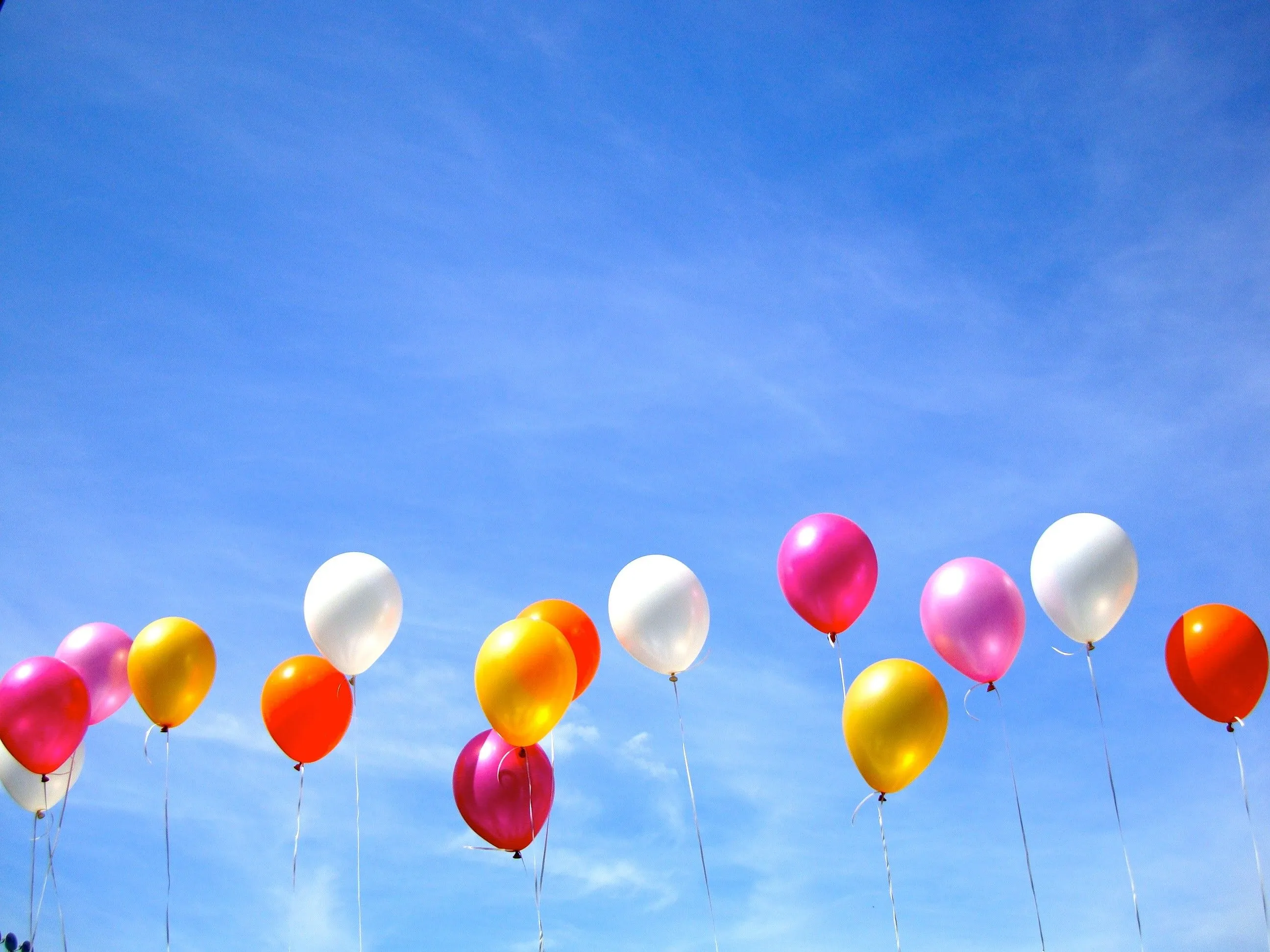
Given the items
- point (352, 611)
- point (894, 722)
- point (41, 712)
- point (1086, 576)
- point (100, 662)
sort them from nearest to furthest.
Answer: point (894, 722) < point (1086, 576) < point (352, 611) < point (41, 712) < point (100, 662)

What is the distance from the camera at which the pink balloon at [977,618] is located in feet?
24.0

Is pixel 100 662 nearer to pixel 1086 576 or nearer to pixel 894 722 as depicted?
pixel 894 722

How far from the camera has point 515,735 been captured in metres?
7.20

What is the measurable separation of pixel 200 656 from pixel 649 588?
3.67 m

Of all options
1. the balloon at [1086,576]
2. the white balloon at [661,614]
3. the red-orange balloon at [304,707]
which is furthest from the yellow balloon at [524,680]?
the balloon at [1086,576]

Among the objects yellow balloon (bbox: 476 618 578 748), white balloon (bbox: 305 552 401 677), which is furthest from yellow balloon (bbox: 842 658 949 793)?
white balloon (bbox: 305 552 401 677)

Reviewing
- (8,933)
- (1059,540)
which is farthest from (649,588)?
(8,933)

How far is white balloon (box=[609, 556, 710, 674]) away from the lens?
307 inches

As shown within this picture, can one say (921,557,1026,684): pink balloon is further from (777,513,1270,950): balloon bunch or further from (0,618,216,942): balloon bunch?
(0,618,216,942): balloon bunch

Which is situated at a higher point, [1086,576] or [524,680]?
[1086,576]

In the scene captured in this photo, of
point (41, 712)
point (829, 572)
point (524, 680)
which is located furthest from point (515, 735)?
point (41, 712)

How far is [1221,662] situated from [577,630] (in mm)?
4497

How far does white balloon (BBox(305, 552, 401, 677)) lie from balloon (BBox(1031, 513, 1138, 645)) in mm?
4825

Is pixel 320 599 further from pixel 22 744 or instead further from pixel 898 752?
pixel 898 752
